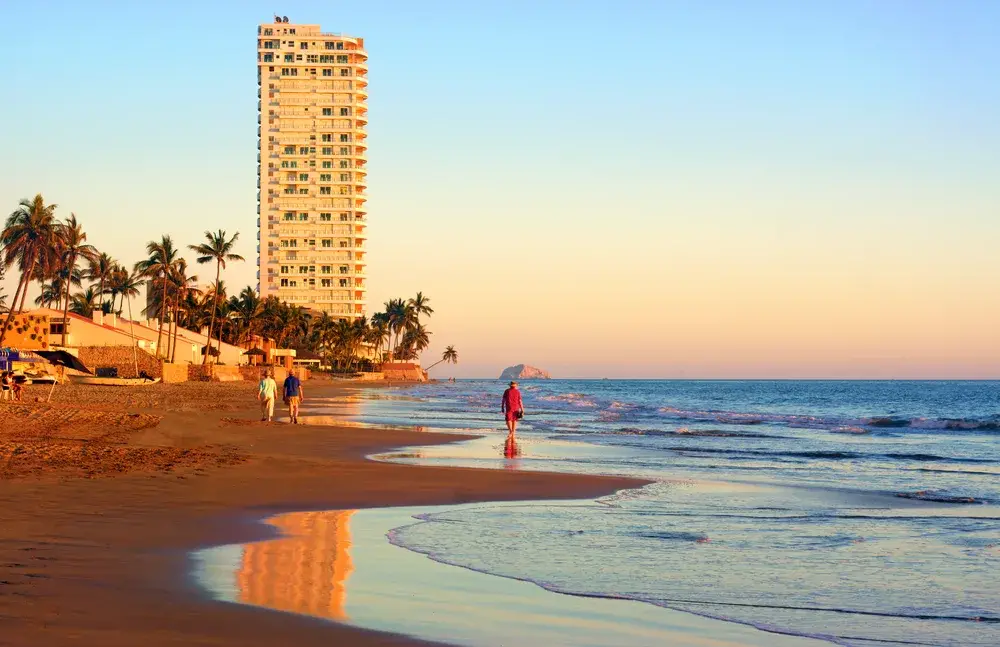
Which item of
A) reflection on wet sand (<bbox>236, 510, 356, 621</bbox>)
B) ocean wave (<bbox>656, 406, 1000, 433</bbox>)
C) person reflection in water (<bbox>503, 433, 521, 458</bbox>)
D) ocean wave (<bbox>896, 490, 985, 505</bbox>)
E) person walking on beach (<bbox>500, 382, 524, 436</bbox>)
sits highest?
person walking on beach (<bbox>500, 382, 524, 436</bbox>)

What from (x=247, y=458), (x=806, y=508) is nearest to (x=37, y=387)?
(x=247, y=458)

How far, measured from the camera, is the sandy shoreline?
6.55 m

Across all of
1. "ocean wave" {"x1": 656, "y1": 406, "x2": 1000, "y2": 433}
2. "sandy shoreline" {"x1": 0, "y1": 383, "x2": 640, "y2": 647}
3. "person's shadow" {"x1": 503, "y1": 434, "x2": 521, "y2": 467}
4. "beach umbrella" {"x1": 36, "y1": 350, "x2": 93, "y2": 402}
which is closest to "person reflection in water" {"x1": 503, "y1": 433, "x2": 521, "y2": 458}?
"person's shadow" {"x1": 503, "y1": 434, "x2": 521, "y2": 467}

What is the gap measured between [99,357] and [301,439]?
57680mm

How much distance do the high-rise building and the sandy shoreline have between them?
16513 centimetres

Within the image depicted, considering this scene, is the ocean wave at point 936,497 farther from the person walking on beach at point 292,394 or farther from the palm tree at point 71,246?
the palm tree at point 71,246

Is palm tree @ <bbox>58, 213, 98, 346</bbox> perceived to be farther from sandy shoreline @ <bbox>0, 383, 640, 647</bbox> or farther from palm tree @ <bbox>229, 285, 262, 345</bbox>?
sandy shoreline @ <bbox>0, 383, 640, 647</bbox>

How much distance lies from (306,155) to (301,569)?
188375 mm

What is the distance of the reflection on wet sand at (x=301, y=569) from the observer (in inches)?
293

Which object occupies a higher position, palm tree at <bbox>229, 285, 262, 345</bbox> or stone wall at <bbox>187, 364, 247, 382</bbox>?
palm tree at <bbox>229, 285, 262, 345</bbox>

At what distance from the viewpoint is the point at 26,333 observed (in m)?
69.1

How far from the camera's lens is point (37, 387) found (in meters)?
51.2

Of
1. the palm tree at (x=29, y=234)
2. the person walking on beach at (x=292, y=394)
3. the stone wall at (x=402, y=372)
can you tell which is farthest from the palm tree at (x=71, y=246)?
the stone wall at (x=402, y=372)

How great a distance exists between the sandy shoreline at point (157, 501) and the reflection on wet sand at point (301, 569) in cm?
36
